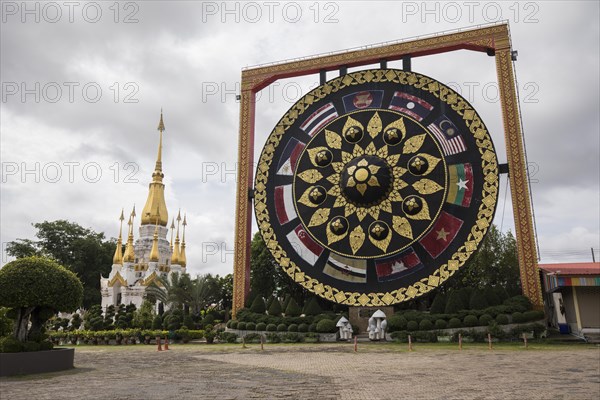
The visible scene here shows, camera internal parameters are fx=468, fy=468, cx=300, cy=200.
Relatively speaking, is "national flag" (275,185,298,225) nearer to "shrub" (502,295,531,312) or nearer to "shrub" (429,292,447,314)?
"shrub" (429,292,447,314)

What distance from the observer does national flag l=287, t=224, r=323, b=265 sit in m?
26.5

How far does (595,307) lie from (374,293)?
983 cm

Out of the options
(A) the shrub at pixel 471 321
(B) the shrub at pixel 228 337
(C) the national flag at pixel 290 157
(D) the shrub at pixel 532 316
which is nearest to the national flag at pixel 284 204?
(C) the national flag at pixel 290 157

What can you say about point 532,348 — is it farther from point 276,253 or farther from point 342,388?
point 276,253

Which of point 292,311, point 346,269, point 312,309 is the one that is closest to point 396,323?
point 346,269

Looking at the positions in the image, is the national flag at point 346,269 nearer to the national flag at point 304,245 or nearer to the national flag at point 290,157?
the national flag at point 304,245

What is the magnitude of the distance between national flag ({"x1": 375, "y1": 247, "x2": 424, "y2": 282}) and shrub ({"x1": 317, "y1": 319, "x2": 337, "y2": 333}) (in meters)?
3.44

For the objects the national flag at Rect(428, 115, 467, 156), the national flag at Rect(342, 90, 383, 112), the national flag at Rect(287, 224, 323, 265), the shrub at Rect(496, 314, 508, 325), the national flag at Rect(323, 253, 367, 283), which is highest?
the national flag at Rect(342, 90, 383, 112)

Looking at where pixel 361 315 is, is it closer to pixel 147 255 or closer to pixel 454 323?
pixel 454 323

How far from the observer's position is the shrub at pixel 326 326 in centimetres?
2377

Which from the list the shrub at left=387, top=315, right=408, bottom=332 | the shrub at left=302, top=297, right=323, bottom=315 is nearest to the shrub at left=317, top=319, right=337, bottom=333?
the shrub at left=302, top=297, right=323, bottom=315

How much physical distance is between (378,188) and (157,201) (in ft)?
130

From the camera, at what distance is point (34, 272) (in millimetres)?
12875

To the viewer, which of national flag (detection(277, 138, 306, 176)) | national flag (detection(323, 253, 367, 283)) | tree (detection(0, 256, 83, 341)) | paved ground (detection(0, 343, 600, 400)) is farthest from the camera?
national flag (detection(277, 138, 306, 176))
